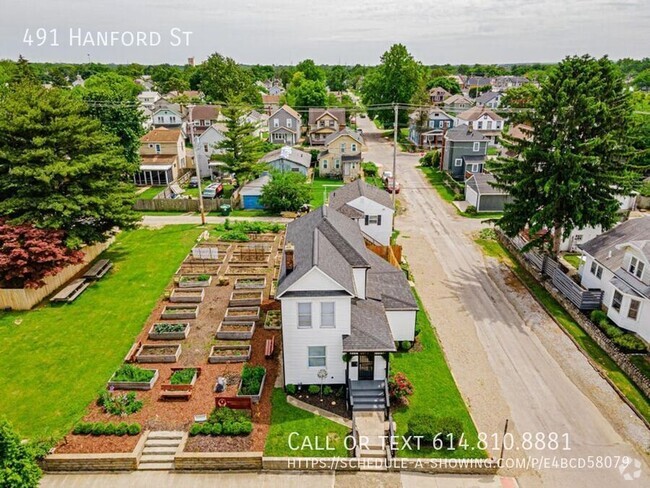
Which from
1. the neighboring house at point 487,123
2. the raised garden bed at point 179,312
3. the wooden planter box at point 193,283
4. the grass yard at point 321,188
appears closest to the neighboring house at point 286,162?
the grass yard at point 321,188

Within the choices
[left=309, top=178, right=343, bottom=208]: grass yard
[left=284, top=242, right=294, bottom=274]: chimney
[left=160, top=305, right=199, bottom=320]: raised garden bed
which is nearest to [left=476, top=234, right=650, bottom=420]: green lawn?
[left=284, top=242, right=294, bottom=274]: chimney

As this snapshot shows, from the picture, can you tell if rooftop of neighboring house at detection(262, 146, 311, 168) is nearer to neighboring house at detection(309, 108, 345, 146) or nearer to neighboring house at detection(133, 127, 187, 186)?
neighboring house at detection(133, 127, 187, 186)

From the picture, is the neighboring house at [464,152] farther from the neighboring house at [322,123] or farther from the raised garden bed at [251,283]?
the raised garden bed at [251,283]

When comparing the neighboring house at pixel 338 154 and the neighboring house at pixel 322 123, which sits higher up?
the neighboring house at pixel 322 123

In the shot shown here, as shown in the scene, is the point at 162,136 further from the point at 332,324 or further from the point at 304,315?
the point at 332,324

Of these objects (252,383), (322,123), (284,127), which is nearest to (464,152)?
(322,123)

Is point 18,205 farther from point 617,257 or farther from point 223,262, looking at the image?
point 617,257

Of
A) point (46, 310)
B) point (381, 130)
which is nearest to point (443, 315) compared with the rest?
point (46, 310)
